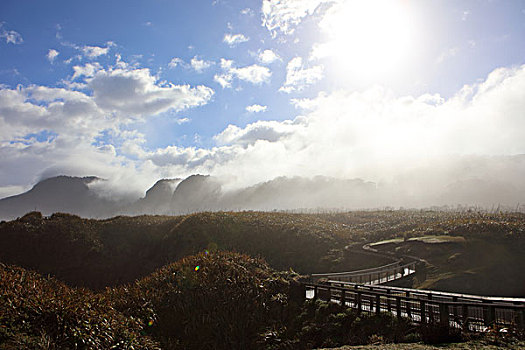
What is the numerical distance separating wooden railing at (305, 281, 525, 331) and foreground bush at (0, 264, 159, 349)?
33.6 feet

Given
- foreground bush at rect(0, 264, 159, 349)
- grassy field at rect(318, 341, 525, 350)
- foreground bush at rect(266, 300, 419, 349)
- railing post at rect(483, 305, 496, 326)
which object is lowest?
foreground bush at rect(266, 300, 419, 349)

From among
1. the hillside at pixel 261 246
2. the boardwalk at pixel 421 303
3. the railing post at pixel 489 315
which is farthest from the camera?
the hillside at pixel 261 246

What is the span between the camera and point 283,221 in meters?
44.9

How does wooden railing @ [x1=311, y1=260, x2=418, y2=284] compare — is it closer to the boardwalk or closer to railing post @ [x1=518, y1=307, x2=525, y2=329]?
the boardwalk

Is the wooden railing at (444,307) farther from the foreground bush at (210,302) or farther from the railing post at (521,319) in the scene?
the foreground bush at (210,302)

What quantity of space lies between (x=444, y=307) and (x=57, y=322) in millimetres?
13476

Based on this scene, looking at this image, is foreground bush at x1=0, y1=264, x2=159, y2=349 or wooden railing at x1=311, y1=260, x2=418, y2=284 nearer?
foreground bush at x1=0, y1=264, x2=159, y2=349

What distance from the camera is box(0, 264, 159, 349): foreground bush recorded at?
9.24m

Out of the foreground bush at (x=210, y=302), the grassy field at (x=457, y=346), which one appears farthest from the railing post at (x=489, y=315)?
the foreground bush at (x=210, y=302)

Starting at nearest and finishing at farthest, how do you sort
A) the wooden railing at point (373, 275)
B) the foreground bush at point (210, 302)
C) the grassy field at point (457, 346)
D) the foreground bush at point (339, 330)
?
the grassy field at point (457, 346), the foreground bush at point (339, 330), the foreground bush at point (210, 302), the wooden railing at point (373, 275)

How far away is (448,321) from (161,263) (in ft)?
96.6

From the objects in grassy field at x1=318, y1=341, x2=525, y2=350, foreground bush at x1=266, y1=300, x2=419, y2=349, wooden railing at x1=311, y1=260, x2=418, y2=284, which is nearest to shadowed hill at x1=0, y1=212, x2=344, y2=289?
wooden railing at x1=311, y1=260, x2=418, y2=284

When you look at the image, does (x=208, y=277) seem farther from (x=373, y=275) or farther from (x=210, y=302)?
(x=373, y=275)

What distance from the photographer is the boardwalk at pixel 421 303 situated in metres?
12.4
